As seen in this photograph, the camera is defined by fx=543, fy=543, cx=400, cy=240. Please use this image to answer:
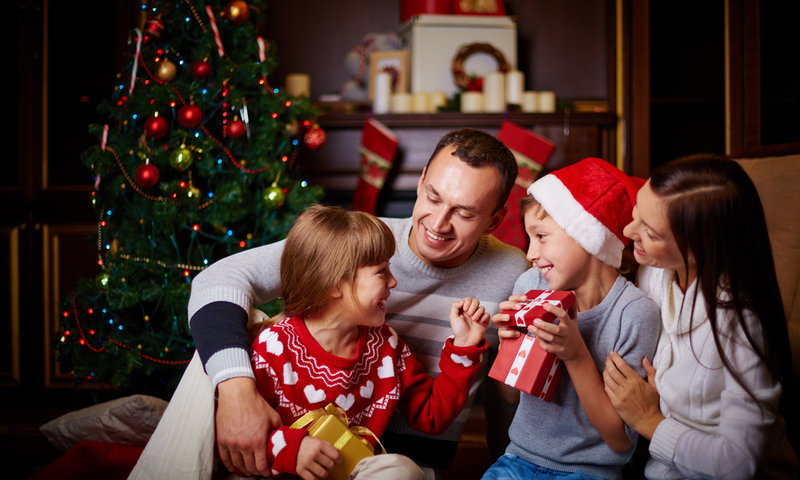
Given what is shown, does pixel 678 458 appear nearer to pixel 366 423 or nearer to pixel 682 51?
pixel 366 423

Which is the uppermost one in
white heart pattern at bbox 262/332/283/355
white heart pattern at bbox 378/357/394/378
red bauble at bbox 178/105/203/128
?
red bauble at bbox 178/105/203/128

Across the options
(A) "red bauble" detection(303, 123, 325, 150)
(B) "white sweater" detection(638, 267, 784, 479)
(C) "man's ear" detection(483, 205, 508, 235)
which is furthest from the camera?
(A) "red bauble" detection(303, 123, 325, 150)

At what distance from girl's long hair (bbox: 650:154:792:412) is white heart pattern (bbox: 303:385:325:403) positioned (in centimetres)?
81

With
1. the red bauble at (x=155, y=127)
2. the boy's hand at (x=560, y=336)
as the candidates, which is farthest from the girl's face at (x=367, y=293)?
the red bauble at (x=155, y=127)

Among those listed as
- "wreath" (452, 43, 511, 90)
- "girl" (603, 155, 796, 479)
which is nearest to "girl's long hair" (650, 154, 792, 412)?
"girl" (603, 155, 796, 479)

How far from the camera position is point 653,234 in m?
1.09

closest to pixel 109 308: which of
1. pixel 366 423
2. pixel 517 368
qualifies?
pixel 366 423

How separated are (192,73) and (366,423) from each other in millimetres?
1839

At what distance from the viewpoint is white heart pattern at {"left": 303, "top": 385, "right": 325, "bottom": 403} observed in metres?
1.20

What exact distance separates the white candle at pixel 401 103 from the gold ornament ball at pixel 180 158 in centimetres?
127

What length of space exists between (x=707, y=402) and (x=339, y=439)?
0.74 meters

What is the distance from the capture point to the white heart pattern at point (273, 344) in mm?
1200

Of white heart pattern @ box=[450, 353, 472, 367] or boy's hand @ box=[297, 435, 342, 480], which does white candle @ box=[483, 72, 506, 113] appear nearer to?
white heart pattern @ box=[450, 353, 472, 367]

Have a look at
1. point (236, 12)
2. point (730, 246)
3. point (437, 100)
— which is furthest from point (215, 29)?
point (730, 246)
